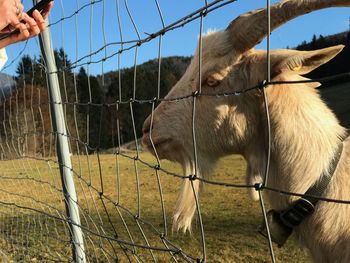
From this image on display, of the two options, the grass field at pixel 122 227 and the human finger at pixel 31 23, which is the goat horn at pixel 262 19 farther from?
the human finger at pixel 31 23

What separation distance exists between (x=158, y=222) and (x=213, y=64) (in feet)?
15.2

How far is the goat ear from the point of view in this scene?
193cm

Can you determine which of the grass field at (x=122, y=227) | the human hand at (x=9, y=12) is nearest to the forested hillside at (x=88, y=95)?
the grass field at (x=122, y=227)

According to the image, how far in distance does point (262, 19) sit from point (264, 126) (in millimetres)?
534

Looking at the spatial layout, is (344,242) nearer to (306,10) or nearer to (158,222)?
(306,10)

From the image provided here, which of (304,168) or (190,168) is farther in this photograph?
(190,168)

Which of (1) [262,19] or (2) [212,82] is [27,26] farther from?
(1) [262,19]

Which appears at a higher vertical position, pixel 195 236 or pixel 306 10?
pixel 306 10

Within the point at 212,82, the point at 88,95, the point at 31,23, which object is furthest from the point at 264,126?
the point at 88,95

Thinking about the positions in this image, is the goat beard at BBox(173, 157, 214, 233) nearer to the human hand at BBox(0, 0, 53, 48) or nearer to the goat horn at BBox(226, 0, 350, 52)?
the goat horn at BBox(226, 0, 350, 52)

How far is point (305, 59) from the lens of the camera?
1.96m

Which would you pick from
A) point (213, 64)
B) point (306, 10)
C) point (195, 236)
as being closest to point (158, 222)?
point (195, 236)

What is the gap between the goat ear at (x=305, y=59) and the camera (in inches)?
76.1

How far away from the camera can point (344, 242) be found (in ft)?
5.98
